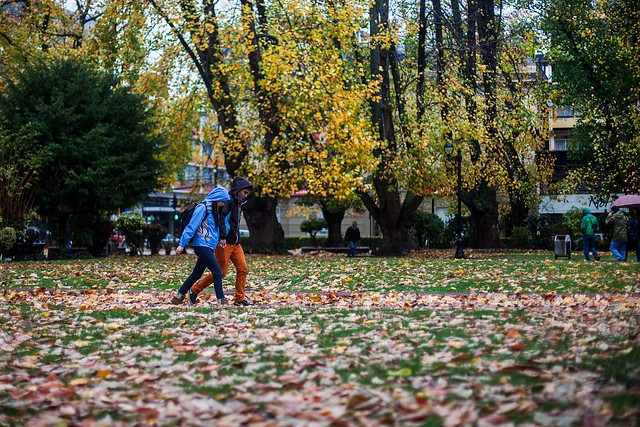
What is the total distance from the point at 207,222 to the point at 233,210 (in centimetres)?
49

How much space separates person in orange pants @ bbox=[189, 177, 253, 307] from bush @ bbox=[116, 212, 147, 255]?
24.9 m

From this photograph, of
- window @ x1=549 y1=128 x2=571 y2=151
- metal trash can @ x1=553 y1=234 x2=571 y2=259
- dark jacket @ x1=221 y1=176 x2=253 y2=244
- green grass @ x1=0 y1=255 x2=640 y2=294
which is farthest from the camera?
window @ x1=549 y1=128 x2=571 y2=151

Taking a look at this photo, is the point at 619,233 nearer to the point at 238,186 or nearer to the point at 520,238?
the point at 520,238

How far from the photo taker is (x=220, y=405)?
6.11m

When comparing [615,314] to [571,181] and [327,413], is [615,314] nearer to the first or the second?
[327,413]

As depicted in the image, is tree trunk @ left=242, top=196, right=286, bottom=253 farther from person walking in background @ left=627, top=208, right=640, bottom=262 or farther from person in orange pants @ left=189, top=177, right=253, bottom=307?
person in orange pants @ left=189, top=177, right=253, bottom=307

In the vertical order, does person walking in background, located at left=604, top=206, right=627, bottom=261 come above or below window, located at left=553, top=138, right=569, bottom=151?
below

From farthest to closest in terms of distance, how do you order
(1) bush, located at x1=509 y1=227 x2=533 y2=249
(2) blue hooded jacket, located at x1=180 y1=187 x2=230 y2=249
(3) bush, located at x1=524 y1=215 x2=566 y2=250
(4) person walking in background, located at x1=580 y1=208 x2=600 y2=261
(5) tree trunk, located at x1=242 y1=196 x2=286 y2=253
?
(3) bush, located at x1=524 y1=215 x2=566 y2=250 < (1) bush, located at x1=509 y1=227 x2=533 y2=249 < (5) tree trunk, located at x1=242 y1=196 x2=286 y2=253 < (4) person walking in background, located at x1=580 y1=208 x2=600 y2=261 < (2) blue hooded jacket, located at x1=180 y1=187 x2=230 y2=249

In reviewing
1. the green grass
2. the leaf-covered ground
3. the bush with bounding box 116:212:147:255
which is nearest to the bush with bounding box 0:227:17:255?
the green grass

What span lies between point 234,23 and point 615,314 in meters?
25.3

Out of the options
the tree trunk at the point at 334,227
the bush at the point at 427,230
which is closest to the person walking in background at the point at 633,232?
the bush at the point at 427,230

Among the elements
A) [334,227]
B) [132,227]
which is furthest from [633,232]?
[334,227]

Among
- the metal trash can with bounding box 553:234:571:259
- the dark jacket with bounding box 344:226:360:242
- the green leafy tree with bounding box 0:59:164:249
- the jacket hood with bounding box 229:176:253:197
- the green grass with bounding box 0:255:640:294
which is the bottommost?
the green grass with bounding box 0:255:640:294

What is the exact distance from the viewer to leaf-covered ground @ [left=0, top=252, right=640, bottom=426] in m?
5.77
